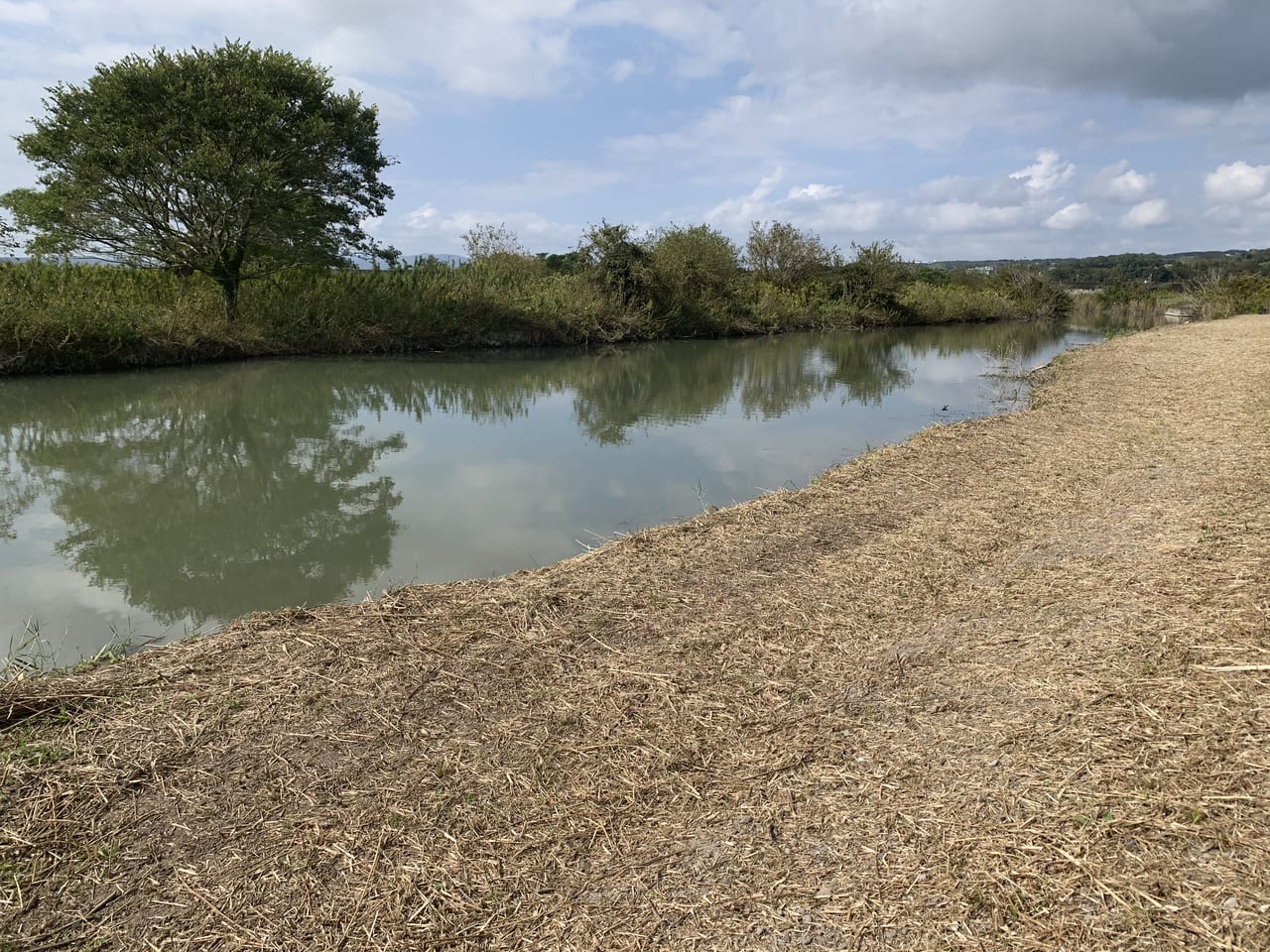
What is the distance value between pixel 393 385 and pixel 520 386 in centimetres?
250

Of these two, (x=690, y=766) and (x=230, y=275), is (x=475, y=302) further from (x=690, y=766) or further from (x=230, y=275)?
(x=690, y=766)

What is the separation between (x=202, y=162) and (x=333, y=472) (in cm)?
1083

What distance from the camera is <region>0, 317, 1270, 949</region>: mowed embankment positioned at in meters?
2.06

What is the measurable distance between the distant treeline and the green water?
43.0 inches

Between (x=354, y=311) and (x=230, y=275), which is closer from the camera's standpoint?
(x=230, y=275)

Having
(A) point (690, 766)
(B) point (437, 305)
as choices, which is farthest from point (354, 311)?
(A) point (690, 766)

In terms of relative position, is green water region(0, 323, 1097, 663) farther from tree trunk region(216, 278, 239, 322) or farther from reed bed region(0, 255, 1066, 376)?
tree trunk region(216, 278, 239, 322)

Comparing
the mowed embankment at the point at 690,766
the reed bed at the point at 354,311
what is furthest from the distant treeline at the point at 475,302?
the mowed embankment at the point at 690,766

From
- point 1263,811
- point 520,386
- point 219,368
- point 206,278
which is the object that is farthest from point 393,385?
point 1263,811

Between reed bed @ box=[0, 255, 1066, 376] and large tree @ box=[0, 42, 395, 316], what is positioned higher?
large tree @ box=[0, 42, 395, 316]

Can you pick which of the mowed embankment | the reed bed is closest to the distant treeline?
the reed bed

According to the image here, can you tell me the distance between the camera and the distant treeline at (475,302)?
15.3 metres

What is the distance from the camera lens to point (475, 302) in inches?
877

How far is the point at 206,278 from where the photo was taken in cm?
1894
